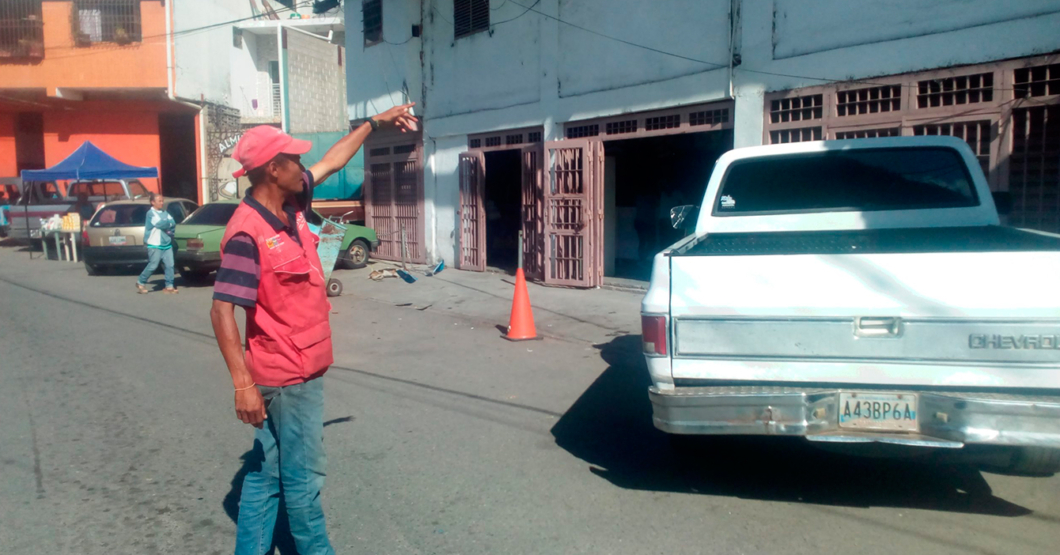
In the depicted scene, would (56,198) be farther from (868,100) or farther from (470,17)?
(868,100)

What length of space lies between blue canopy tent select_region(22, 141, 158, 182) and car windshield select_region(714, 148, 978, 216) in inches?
668

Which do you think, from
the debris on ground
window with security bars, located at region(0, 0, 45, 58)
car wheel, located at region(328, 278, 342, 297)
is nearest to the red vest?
car wheel, located at region(328, 278, 342, 297)

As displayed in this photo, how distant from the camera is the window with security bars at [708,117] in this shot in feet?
35.1

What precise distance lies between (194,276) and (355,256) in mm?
3146

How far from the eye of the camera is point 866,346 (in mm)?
3654

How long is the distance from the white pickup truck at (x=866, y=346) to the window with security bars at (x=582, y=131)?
8.59 meters

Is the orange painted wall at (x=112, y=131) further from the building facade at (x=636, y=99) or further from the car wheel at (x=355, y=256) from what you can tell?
the car wheel at (x=355, y=256)

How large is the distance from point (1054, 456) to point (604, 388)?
344 cm

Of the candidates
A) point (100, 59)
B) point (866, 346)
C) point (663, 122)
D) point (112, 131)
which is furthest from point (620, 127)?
point (112, 131)

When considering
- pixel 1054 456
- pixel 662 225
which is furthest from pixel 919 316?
pixel 662 225

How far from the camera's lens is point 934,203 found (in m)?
5.36

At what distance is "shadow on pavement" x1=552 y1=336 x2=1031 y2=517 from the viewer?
423cm

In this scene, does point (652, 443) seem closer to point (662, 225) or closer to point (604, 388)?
point (604, 388)

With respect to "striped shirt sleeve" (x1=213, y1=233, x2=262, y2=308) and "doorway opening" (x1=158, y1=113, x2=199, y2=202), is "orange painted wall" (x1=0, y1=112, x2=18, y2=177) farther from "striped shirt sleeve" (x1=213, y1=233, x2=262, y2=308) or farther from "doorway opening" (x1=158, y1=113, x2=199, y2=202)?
"striped shirt sleeve" (x1=213, y1=233, x2=262, y2=308)
